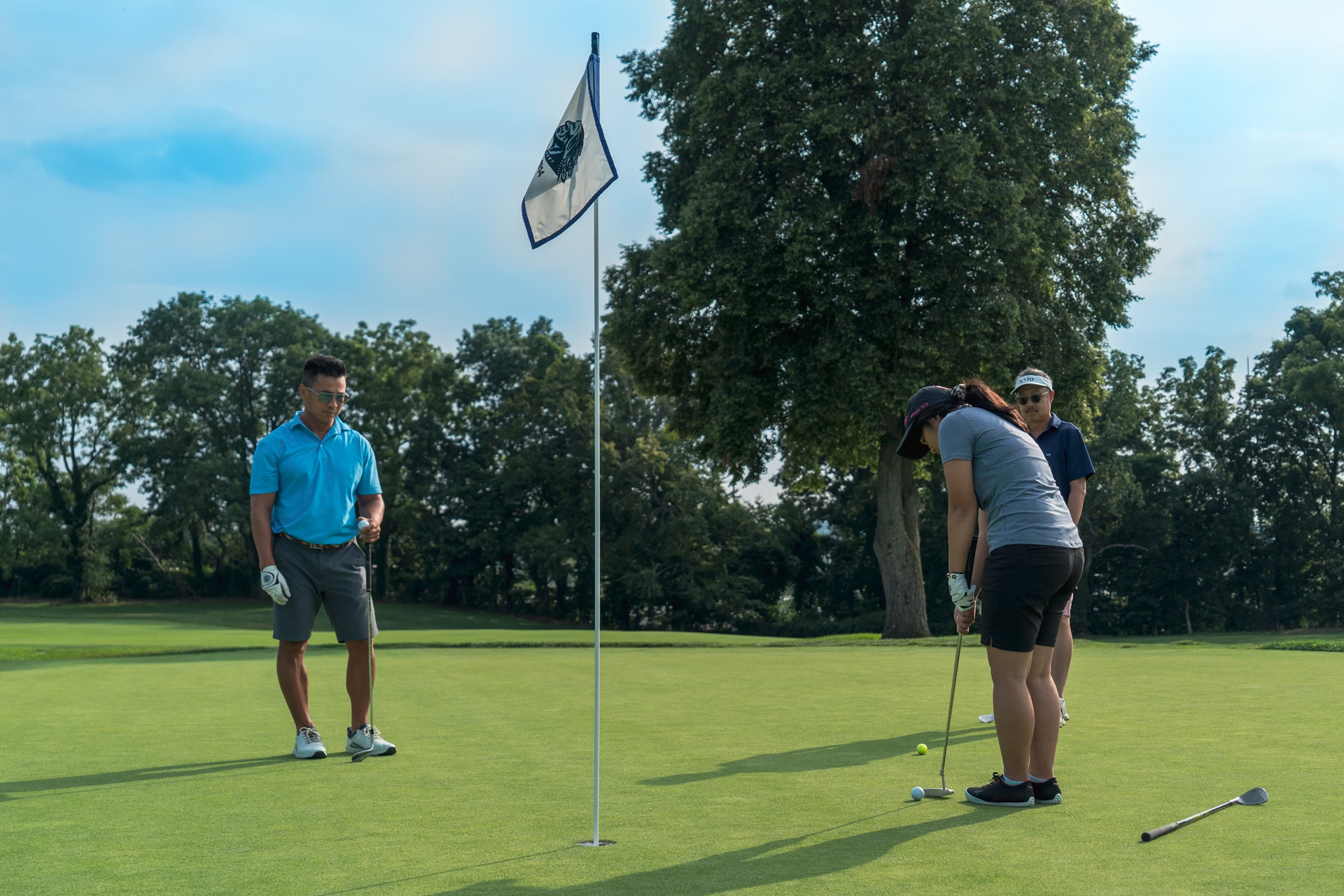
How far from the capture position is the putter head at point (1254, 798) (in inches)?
188

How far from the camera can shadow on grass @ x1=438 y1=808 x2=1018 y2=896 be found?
361 centimetres

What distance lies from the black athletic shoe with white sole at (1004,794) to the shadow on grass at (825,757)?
1029 millimetres

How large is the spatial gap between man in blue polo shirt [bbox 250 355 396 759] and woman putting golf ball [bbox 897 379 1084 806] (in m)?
3.61

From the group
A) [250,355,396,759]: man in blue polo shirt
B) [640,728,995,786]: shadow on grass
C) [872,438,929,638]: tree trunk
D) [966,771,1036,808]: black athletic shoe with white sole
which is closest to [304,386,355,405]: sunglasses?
[250,355,396,759]: man in blue polo shirt

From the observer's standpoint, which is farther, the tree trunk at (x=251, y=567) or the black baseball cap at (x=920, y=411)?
the tree trunk at (x=251, y=567)

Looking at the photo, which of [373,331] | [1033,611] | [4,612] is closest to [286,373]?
[373,331]

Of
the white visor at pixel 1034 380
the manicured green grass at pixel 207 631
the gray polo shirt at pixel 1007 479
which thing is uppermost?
the white visor at pixel 1034 380

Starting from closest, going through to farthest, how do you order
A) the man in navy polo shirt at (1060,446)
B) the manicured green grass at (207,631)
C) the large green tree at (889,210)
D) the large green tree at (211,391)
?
the man in navy polo shirt at (1060,446), the manicured green grass at (207,631), the large green tree at (889,210), the large green tree at (211,391)

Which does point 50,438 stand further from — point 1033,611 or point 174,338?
point 1033,611

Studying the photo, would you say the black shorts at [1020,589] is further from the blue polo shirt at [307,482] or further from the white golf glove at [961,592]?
the blue polo shirt at [307,482]

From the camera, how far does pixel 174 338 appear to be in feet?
195

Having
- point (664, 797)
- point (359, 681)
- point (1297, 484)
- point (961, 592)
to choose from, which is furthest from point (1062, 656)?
point (1297, 484)

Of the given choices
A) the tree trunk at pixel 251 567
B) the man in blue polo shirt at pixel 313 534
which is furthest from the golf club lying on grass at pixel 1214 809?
the tree trunk at pixel 251 567

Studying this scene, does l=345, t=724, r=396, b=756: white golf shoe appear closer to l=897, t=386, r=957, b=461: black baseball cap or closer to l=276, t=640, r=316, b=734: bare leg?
l=276, t=640, r=316, b=734: bare leg
